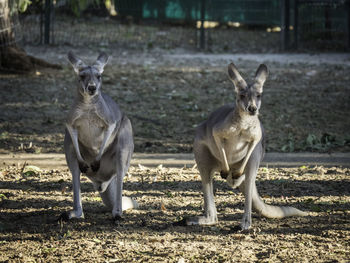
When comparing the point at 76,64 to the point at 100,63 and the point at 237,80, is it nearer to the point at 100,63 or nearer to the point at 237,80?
the point at 100,63

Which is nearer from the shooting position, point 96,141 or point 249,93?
point 249,93

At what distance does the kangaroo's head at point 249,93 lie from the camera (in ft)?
12.5

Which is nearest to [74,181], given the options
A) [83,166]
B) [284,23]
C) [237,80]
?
[83,166]

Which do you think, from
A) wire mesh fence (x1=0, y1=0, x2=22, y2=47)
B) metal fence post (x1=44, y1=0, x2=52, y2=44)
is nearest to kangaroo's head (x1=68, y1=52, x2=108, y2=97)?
wire mesh fence (x1=0, y1=0, x2=22, y2=47)

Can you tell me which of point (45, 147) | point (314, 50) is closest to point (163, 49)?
point (314, 50)

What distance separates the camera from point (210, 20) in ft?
47.2

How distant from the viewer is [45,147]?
6918 millimetres

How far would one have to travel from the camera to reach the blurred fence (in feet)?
45.5

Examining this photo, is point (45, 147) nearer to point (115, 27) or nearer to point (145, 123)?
point (145, 123)

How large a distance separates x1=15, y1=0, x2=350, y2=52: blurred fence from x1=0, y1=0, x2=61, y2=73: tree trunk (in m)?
3.32

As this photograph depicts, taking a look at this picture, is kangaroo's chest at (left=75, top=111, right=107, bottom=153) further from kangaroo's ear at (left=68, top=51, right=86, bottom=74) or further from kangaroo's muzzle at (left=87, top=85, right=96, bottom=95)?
kangaroo's ear at (left=68, top=51, right=86, bottom=74)

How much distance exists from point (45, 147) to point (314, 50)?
343 inches

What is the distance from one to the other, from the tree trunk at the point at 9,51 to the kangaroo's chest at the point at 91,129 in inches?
222

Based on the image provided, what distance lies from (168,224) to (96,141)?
0.78 meters
